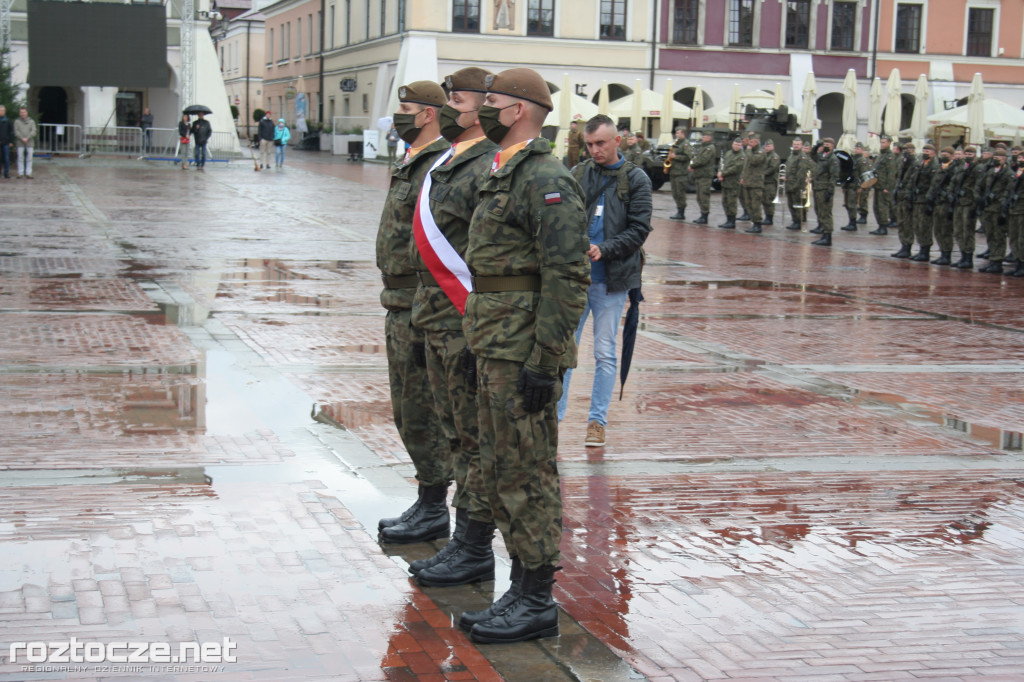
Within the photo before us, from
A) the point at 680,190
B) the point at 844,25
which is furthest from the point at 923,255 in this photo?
the point at 844,25

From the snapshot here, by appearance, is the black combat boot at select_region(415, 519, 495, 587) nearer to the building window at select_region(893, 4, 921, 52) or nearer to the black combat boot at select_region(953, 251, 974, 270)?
the black combat boot at select_region(953, 251, 974, 270)

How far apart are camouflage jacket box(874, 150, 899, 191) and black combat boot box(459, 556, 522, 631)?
2215 centimetres

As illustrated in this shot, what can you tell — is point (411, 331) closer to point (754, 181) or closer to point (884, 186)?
point (754, 181)

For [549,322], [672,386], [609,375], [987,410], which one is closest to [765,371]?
[672,386]

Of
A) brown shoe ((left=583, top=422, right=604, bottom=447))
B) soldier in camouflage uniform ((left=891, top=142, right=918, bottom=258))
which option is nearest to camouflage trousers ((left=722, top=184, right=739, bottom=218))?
soldier in camouflage uniform ((left=891, top=142, right=918, bottom=258))

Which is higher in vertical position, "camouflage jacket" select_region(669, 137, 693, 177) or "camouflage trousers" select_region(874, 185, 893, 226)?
"camouflage jacket" select_region(669, 137, 693, 177)

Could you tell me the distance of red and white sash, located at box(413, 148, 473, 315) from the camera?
16.7 feet

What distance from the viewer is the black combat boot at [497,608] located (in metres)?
4.71

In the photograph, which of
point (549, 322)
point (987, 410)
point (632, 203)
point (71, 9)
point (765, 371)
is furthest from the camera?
point (71, 9)

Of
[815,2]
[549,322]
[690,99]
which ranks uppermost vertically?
[815,2]

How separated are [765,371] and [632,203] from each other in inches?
125

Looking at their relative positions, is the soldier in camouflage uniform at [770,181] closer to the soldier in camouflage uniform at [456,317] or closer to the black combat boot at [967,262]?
the black combat boot at [967,262]

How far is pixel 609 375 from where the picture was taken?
7.73 meters

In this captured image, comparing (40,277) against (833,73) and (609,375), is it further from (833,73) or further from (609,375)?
(833,73)
